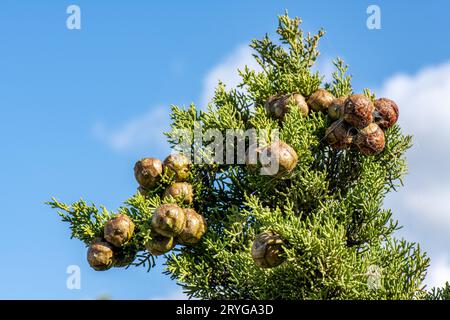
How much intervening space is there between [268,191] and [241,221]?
458 millimetres

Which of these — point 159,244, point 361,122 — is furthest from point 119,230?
point 361,122

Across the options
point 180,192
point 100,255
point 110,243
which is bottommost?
point 100,255

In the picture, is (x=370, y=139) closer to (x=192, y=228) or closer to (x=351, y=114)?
(x=351, y=114)

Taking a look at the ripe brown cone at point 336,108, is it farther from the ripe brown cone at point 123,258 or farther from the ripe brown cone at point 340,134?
the ripe brown cone at point 123,258

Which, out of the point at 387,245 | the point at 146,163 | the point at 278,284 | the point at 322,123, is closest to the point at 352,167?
the point at 322,123

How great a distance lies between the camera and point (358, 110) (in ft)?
24.4

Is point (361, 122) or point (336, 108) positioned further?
point (336, 108)

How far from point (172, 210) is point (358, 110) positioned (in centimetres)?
219

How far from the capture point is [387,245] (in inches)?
283

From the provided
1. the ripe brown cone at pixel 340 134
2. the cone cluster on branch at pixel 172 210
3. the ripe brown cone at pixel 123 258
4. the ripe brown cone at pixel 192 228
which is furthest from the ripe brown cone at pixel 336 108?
the ripe brown cone at pixel 123 258

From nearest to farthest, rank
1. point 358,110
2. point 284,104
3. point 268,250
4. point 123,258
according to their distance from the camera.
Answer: point 268,250, point 358,110, point 123,258, point 284,104

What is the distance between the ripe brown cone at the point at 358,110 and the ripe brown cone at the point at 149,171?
2106 mm

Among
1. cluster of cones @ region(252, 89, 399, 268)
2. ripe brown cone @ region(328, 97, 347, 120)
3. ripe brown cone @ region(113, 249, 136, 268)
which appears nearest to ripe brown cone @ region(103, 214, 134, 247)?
ripe brown cone @ region(113, 249, 136, 268)
